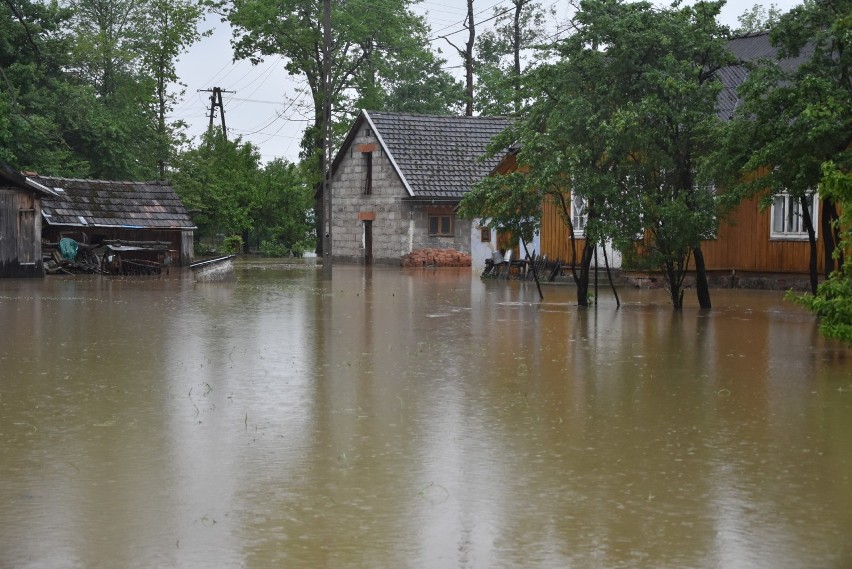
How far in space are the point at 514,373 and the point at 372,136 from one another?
136 feet

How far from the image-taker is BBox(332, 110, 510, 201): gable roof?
171ft

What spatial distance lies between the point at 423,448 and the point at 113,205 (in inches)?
1385

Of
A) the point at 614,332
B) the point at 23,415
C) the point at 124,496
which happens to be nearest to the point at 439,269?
the point at 614,332

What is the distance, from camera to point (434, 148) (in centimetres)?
5378

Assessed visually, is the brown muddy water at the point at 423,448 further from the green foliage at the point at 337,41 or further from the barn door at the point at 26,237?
the green foliage at the point at 337,41

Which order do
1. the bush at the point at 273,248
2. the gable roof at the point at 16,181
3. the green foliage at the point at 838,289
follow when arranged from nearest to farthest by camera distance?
the green foliage at the point at 838,289 → the gable roof at the point at 16,181 → the bush at the point at 273,248

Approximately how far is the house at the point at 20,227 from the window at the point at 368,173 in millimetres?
20282

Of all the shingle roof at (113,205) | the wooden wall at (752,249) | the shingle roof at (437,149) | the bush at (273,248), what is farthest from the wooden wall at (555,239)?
the bush at (273,248)

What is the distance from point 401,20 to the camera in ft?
213

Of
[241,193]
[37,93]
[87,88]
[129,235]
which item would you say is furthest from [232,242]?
[129,235]

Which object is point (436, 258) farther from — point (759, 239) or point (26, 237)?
point (759, 239)

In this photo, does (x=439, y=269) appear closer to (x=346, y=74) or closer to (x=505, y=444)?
(x=346, y=74)

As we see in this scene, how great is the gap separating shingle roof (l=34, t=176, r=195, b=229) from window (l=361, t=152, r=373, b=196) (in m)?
11.9

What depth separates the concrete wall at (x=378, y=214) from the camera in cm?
5294
